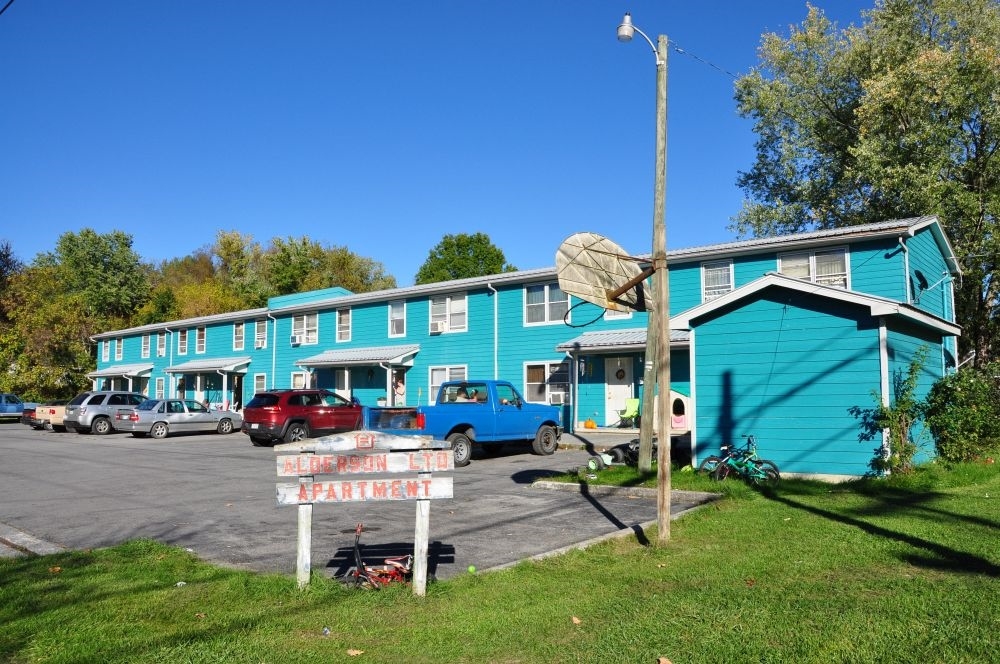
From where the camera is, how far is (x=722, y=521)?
30.3 feet

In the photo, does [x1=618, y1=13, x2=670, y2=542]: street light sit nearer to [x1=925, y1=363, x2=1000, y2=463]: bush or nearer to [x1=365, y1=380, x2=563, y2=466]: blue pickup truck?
[x1=365, y1=380, x2=563, y2=466]: blue pickup truck

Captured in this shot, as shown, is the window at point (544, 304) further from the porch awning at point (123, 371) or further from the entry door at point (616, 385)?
the porch awning at point (123, 371)

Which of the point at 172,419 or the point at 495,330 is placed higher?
the point at 495,330

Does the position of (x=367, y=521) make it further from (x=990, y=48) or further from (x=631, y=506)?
(x=990, y=48)

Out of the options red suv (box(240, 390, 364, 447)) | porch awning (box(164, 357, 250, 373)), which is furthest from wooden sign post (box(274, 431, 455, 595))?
porch awning (box(164, 357, 250, 373))

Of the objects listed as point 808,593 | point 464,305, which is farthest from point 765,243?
point 808,593

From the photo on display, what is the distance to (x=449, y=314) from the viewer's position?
94.6 ft

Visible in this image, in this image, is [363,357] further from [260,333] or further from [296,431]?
[260,333]

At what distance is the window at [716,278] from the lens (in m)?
21.8

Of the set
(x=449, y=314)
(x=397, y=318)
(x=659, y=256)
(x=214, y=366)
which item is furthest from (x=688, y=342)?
(x=214, y=366)

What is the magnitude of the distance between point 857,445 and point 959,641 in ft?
27.6

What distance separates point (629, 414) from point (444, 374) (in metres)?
8.50

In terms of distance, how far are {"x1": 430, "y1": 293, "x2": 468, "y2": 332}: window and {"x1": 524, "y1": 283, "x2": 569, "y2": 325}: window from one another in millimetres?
3066

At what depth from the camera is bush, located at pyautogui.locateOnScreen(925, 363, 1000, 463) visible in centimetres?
1351
